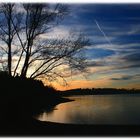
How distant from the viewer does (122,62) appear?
12.4 ft

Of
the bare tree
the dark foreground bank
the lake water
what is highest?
the bare tree

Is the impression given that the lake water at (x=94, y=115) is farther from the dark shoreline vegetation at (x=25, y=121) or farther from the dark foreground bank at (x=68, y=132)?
the dark foreground bank at (x=68, y=132)

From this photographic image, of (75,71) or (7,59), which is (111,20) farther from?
(7,59)

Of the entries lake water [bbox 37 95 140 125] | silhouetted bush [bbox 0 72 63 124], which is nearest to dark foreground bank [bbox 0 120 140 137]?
silhouetted bush [bbox 0 72 63 124]

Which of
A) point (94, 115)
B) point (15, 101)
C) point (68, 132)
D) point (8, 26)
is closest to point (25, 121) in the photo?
point (15, 101)

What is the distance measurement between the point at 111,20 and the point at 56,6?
0.69 m

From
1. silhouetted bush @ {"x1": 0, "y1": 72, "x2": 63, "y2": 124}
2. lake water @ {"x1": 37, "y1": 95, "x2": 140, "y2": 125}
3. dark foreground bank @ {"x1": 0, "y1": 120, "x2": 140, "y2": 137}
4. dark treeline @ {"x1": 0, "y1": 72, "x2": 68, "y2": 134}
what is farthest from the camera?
lake water @ {"x1": 37, "y1": 95, "x2": 140, "y2": 125}

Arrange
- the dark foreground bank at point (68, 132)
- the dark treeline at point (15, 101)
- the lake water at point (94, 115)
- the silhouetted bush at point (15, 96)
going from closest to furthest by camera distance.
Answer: the dark foreground bank at point (68, 132)
the dark treeline at point (15, 101)
the silhouetted bush at point (15, 96)
the lake water at point (94, 115)

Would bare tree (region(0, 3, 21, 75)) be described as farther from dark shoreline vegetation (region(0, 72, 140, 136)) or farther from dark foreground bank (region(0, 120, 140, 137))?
dark foreground bank (region(0, 120, 140, 137))

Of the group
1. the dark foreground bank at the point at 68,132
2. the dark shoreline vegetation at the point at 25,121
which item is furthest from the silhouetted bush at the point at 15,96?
the dark foreground bank at the point at 68,132

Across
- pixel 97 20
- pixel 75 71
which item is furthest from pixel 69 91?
pixel 97 20

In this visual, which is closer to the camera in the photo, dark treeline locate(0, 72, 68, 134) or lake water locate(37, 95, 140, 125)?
dark treeline locate(0, 72, 68, 134)

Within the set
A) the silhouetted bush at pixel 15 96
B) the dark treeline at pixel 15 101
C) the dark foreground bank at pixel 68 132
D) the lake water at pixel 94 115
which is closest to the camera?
the dark foreground bank at pixel 68 132

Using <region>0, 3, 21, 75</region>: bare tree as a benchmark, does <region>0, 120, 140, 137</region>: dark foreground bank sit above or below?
below
